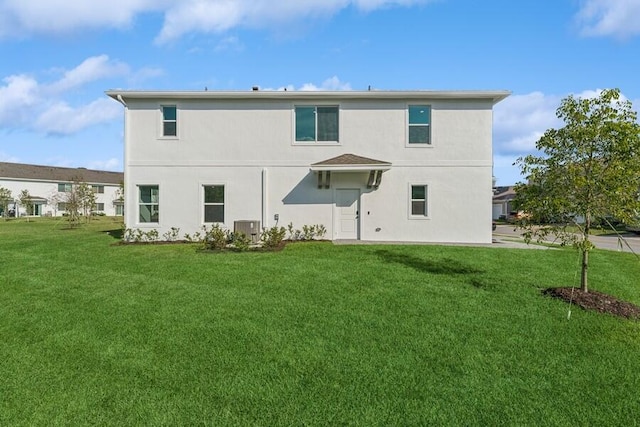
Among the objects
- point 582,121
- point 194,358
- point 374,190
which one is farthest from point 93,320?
point 374,190

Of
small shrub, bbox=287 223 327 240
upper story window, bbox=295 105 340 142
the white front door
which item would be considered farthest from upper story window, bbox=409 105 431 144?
small shrub, bbox=287 223 327 240

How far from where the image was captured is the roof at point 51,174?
48.6m

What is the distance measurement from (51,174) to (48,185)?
2.62m

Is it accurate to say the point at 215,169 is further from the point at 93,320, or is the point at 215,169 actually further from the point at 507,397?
the point at 507,397

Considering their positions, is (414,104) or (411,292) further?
(414,104)

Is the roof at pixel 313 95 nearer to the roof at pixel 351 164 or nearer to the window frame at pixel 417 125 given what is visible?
the window frame at pixel 417 125

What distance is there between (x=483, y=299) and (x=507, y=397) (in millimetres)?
3259

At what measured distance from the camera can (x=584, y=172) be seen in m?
6.64

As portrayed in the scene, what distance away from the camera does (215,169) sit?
15.0 metres

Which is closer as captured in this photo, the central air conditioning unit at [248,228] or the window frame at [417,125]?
the central air conditioning unit at [248,228]

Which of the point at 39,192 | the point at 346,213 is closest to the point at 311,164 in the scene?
the point at 346,213

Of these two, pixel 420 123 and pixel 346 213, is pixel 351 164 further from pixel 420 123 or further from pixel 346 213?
pixel 420 123

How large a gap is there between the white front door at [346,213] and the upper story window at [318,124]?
6.86 feet

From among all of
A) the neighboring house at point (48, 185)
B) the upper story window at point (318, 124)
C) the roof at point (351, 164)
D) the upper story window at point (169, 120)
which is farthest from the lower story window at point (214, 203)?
the neighboring house at point (48, 185)
